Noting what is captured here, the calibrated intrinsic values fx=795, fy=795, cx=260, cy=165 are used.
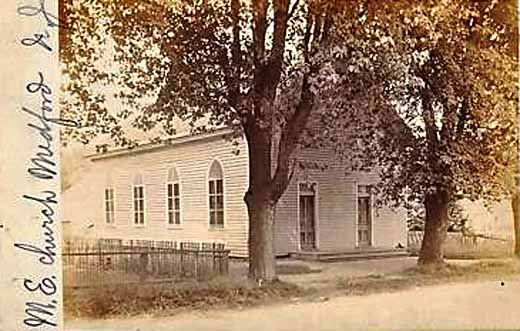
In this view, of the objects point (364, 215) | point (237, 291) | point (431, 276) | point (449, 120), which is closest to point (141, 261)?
point (237, 291)

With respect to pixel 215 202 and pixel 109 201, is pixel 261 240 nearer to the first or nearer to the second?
pixel 215 202

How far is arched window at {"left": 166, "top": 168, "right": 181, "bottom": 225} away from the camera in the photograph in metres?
1.57

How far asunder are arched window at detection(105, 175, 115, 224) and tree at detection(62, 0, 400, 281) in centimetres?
9

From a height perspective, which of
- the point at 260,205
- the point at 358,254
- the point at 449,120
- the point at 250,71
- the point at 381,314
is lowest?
the point at 381,314

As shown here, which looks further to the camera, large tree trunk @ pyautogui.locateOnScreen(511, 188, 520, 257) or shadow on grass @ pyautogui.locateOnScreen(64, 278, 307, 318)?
large tree trunk @ pyautogui.locateOnScreen(511, 188, 520, 257)

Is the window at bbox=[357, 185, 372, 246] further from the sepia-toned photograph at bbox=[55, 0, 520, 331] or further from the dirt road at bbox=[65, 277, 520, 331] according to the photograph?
the dirt road at bbox=[65, 277, 520, 331]

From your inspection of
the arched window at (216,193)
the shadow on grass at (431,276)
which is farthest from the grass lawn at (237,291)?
the arched window at (216,193)

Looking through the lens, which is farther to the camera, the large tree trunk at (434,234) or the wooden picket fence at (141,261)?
the large tree trunk at (434,234)

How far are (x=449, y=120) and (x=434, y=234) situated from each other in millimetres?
236

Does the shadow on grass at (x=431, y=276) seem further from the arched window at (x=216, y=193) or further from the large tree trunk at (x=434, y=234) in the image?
the arched window at (x=216, y=193)

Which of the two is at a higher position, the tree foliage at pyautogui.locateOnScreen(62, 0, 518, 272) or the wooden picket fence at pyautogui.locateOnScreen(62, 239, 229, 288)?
the tree foliage at pyautogui.locateOnScreen(62, 0, 518, 272)

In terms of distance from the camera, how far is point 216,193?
158cm

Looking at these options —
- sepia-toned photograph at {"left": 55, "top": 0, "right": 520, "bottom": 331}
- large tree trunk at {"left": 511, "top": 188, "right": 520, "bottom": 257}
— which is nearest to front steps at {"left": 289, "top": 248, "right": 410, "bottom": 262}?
sepia-toned photograph at {"left": 55, "top": 0, "right": 520, "bottom": 331}

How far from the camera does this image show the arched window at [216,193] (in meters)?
1.58
